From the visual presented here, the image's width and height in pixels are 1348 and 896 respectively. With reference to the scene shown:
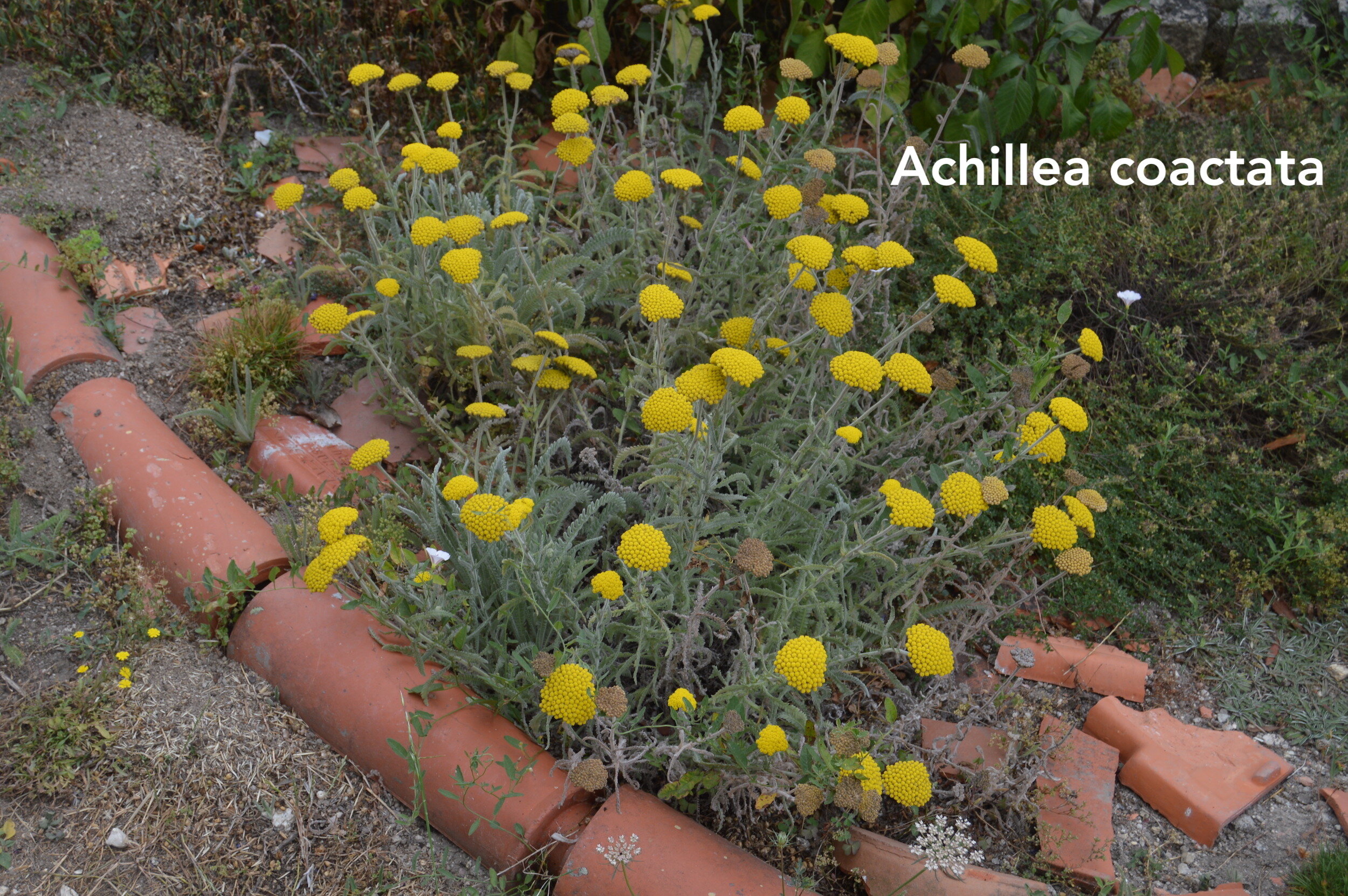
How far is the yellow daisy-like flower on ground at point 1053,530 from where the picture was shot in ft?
6.52

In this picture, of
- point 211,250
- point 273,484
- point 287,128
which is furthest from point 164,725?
point 287,128

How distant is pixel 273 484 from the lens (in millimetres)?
2582

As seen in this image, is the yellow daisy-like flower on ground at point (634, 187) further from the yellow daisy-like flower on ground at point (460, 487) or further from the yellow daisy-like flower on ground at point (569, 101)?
the yellow daisy-like flower on ground at point (460, 487)

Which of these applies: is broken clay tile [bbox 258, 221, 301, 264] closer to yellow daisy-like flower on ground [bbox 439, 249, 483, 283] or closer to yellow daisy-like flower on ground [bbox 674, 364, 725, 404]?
yellow daisy-like flower on ground [bbox 439, 249, 483, 283]

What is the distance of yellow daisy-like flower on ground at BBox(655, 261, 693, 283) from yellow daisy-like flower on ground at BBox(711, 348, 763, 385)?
0.73 m

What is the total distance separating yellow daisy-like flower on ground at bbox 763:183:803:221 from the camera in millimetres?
2363

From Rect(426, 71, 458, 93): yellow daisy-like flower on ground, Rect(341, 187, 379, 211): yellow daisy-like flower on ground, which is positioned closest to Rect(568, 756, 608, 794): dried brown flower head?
Rect(341, 187, 379, 211): yellow daisy-like flower on ground

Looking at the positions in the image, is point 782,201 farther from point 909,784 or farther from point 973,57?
point 909,784

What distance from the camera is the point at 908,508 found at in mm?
1858

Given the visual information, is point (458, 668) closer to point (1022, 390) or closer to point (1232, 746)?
point (1022, 390)

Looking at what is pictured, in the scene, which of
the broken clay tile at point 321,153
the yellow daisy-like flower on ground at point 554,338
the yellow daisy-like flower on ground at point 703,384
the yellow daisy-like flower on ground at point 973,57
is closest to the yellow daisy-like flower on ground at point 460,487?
the yellow daisy-like flower on ground at point 703,384

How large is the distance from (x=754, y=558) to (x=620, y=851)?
64cm

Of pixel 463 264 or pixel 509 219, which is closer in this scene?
pixel 463 264

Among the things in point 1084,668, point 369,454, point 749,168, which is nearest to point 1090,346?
point 1084,668
